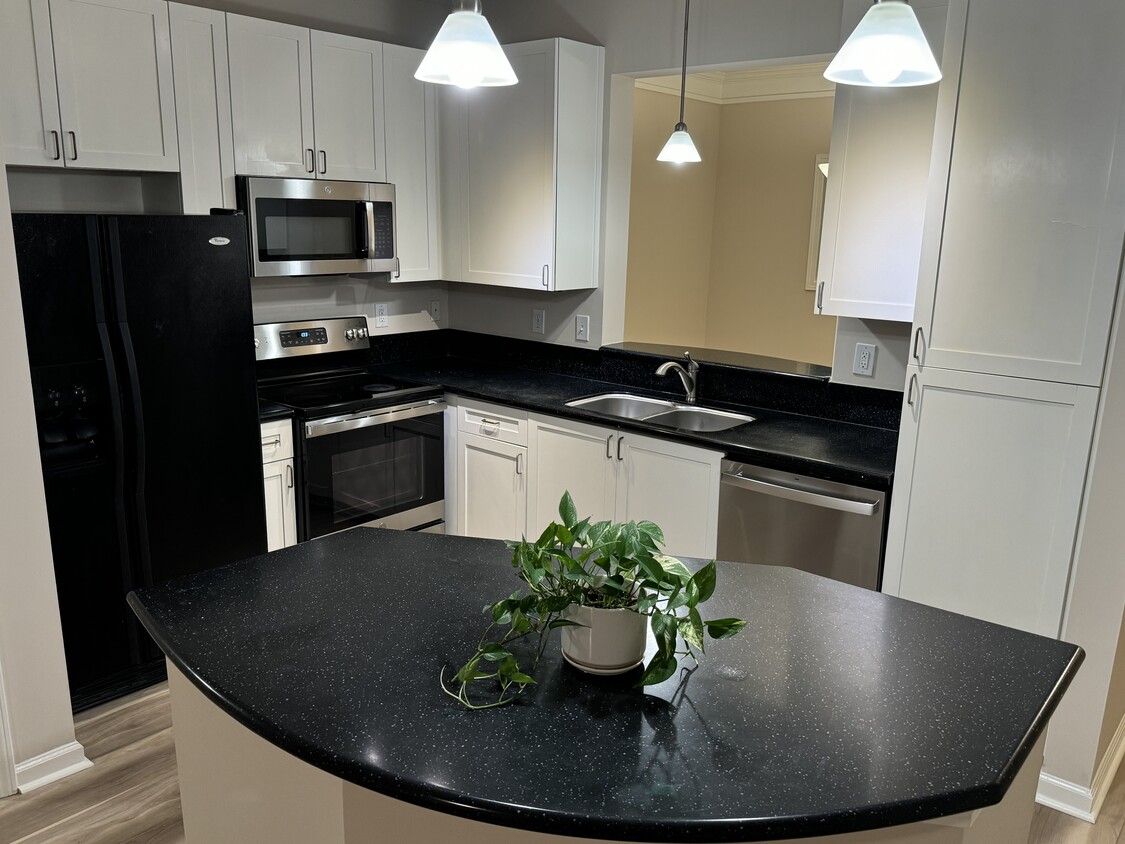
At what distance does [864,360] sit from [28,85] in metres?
2.98

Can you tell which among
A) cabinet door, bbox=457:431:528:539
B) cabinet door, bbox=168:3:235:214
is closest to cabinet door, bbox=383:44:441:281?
cabinet door, bbox=168:3:235:214

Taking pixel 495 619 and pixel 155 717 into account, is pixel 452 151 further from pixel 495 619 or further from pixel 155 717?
pixel 495 619

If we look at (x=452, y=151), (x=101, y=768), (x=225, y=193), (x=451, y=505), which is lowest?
(x=101, y=768)

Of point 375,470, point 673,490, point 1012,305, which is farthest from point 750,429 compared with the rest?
point 375,470

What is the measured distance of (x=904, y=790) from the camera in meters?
1.14

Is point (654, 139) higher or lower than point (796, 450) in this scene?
higher

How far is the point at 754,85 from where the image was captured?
Result: 5.86 meters

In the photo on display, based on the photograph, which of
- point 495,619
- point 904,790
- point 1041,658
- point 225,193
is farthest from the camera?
point 225,193

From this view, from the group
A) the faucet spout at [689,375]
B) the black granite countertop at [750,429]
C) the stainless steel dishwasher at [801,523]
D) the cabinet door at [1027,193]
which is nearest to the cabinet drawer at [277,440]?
the black granite countertop at [750,429]

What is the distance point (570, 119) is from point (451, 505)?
1820 mm

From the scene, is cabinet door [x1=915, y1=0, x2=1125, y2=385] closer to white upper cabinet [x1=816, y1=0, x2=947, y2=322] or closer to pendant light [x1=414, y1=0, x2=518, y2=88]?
white upper cabinet [x1=816, y1=0, x2=947, y2=322]

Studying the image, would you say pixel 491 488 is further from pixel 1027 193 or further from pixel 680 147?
pixel 1027 193

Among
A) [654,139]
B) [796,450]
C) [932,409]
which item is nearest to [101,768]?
[796,450]

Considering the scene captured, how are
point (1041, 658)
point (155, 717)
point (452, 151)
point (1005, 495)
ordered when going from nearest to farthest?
1. point (1041, 658)
2. point (1005, 495)
3. point (155, 717)
4. point (452, 151)
